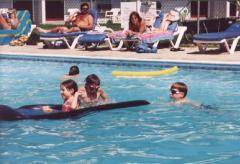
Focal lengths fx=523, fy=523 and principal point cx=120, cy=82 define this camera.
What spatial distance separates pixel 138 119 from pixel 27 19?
10.6 meters

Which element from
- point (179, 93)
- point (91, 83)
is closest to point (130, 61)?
point (179, 93)

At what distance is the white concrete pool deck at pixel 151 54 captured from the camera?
11.0m

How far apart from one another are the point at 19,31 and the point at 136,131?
10.8m

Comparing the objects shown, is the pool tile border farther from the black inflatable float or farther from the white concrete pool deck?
the black inflatable float

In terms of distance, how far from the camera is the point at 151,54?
1233cm

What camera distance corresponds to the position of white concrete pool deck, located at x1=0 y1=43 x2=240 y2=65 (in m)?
11.0

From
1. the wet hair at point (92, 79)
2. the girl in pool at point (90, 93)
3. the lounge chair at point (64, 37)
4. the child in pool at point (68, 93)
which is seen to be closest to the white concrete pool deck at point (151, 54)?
the lounge chair at point (64, 37)

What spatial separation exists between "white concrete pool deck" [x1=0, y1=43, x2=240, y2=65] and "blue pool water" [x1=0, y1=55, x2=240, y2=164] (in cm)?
141

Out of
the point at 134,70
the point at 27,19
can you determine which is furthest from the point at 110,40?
the point at 27,19

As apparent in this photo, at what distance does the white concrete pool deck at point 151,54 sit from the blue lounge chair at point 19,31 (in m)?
1.15

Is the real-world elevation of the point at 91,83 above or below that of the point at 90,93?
above

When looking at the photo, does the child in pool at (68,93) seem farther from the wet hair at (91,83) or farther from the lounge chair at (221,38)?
the lounge chair at (221,38)

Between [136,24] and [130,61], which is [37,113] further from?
[136,24]

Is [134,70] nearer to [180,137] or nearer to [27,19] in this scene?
[180,137]
